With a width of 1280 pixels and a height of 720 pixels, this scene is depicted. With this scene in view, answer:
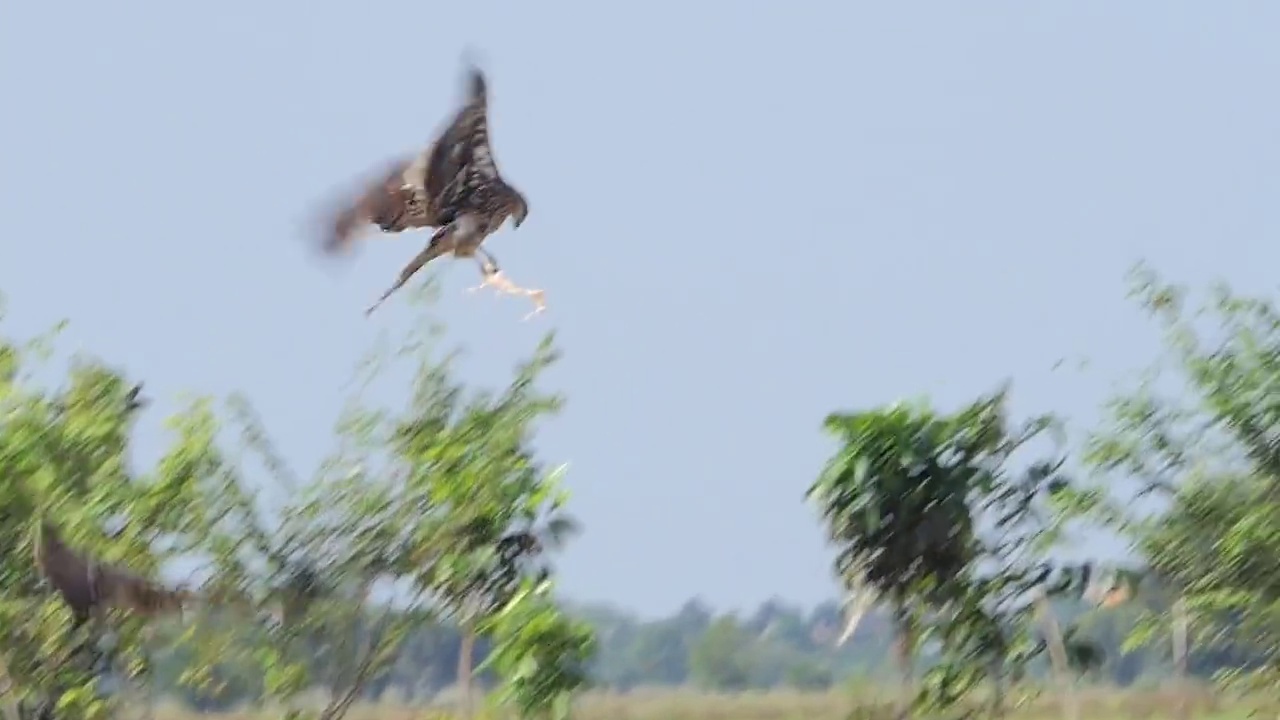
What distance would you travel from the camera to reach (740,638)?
25734 millimetres

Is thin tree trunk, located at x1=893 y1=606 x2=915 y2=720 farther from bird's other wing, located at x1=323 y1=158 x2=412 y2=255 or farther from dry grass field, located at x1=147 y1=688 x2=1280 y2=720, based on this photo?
bird's other wing, located at x1=323 y1=158 x2=412 y2=255

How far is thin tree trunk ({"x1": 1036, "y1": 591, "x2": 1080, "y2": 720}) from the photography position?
27.9 feet

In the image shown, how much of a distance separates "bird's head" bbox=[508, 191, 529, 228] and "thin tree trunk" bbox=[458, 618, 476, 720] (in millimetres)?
1963

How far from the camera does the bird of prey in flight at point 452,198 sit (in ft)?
22.2

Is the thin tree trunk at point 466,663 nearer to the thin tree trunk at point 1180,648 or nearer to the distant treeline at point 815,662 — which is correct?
the distant treeline at point 815,662

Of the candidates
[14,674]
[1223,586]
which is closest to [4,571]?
[14,674]

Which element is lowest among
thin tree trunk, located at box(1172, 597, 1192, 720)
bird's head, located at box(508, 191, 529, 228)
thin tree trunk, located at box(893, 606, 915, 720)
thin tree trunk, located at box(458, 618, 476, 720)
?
thin tree trunk, located at box(893, 606, 915, 720)

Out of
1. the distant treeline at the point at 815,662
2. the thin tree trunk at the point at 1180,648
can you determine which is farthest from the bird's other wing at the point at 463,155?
the thin tree trunk at the point at 1180,648

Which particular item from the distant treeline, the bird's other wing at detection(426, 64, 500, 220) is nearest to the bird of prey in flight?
the bird's other wing at detection(426, 64, 500, 220)

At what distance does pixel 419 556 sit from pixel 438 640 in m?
0.51

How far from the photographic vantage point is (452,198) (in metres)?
6.80

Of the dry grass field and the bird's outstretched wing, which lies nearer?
the bird's outstretched wing

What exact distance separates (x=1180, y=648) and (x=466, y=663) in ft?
11.6

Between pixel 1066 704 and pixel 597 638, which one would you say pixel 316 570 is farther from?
pixel 1066 704
